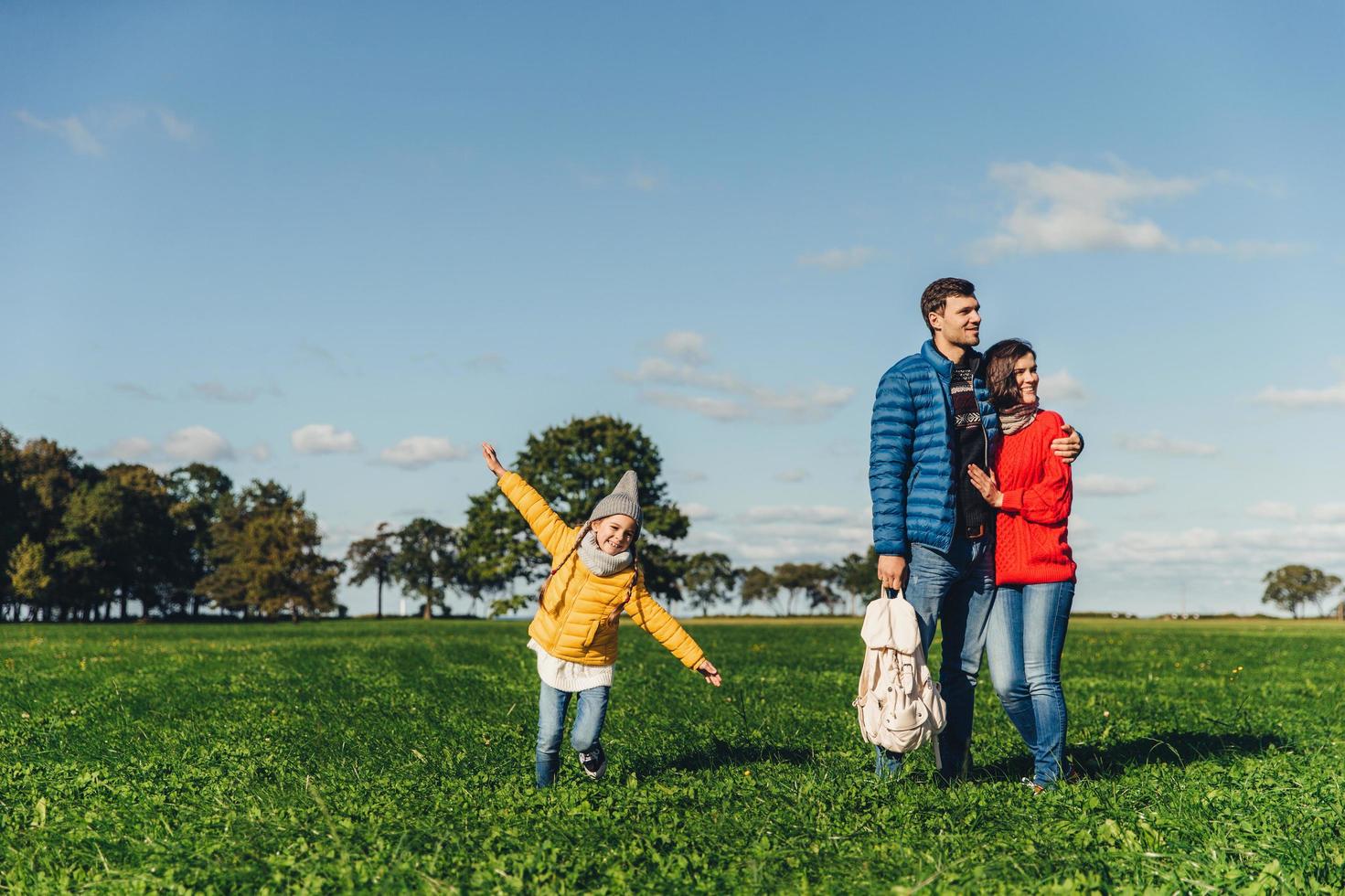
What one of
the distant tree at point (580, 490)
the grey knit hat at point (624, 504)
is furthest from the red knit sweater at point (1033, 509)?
the distant tree at point (580, 490)

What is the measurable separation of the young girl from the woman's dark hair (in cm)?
224

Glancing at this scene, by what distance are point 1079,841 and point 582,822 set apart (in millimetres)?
2469

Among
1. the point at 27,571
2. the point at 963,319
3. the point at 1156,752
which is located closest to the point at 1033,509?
the point at 963,319

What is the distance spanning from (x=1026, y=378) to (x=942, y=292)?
2.36ft

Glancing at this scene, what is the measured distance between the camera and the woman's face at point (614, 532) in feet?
22.2

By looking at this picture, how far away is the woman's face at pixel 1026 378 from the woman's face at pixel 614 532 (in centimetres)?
243

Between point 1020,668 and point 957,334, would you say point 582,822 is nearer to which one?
point 1020,668

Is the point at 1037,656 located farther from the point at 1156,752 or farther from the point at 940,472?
the point at 1156,752

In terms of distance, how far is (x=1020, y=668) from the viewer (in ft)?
22.4

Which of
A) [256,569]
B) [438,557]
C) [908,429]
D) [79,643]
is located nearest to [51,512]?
[256,569]

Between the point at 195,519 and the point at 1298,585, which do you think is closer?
the point at 195,519

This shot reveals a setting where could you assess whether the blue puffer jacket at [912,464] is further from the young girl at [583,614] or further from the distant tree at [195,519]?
A: the distant tree at [195,519]

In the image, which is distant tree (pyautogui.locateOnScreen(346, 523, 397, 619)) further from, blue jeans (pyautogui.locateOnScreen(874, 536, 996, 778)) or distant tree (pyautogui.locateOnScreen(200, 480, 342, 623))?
blue jeans (pyautogui.locateOnScreen(874, 536, 996, 778))

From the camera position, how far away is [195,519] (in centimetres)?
8469
